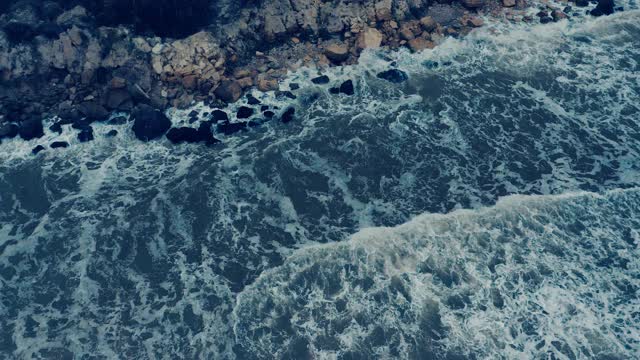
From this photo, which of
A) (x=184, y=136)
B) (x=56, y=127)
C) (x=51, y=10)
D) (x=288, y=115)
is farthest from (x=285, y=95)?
(x=51, y=10)

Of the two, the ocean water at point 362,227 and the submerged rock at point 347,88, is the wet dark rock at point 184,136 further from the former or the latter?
the submerged rock at point 347,88

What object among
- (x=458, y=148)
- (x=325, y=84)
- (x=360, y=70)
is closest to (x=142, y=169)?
(x=325, y=84)

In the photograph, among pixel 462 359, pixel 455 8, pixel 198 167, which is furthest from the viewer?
A: pixel 455 8

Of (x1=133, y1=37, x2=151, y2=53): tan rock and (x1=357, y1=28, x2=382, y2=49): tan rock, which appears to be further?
(x1=357, y1=28, x2=382, y2=49): tan rock

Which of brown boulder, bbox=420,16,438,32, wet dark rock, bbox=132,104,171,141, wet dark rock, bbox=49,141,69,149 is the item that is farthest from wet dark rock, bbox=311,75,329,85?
wet dark rock, bbox=49,141,69,149

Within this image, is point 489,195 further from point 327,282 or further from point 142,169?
point 142,169

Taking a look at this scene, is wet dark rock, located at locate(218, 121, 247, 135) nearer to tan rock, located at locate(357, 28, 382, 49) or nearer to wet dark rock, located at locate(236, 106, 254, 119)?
wet dark rock, located at locate(236, 106, 254, 119)
